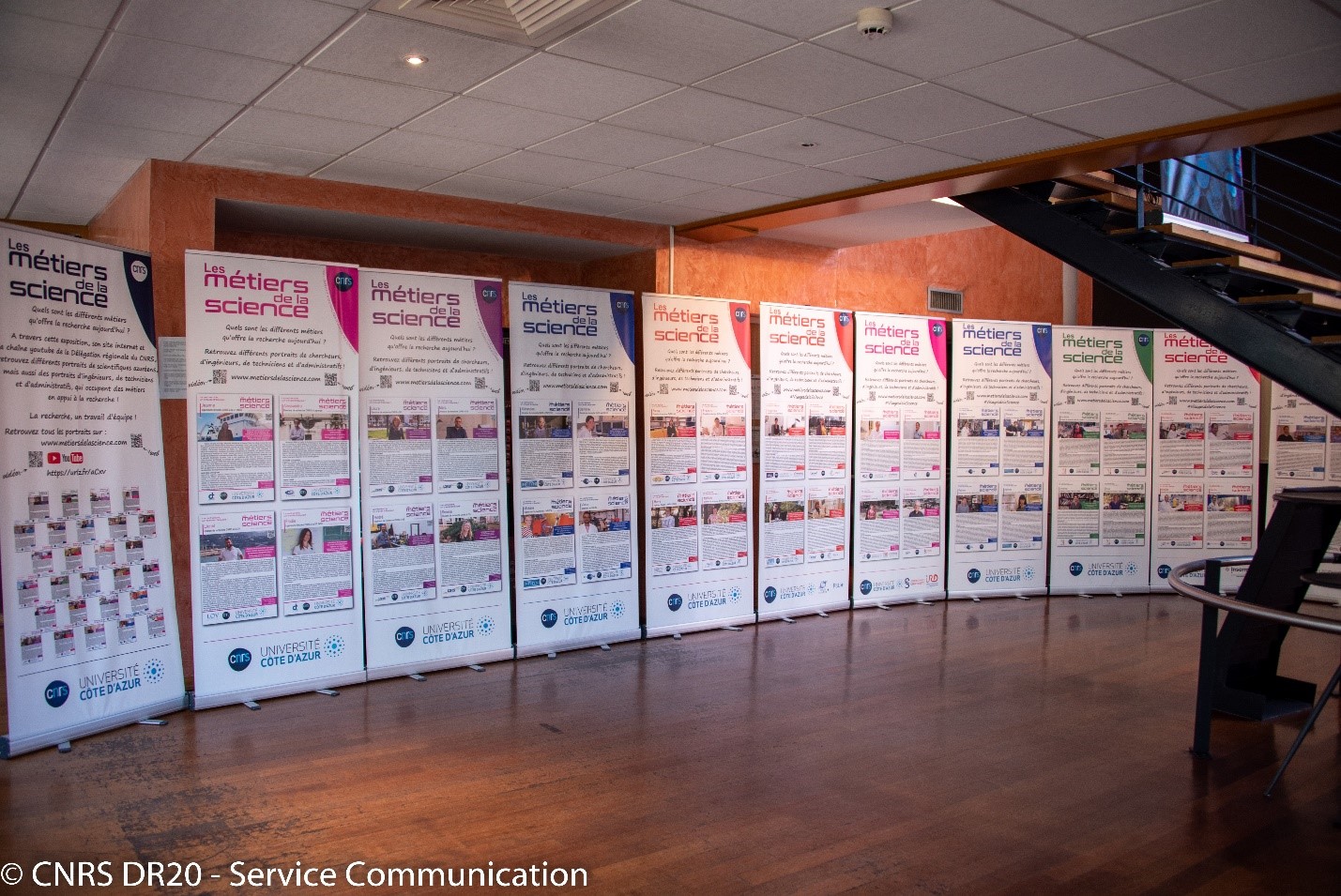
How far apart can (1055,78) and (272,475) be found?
4577 mm

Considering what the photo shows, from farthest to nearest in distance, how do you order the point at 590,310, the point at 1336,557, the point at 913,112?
1. the point at 590,310
2. the point at 1336,557
3. the point at 913,112

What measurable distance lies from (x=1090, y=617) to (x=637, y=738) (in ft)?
15.2

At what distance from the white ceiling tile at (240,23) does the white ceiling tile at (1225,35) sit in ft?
9.79

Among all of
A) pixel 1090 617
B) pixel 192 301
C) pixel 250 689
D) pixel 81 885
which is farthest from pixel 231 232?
pixel 1090 617

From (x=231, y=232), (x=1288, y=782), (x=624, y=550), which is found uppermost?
(x=231, y=232)

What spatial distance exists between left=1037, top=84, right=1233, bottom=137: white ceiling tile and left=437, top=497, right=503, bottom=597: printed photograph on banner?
13.2 feet

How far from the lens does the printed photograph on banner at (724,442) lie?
7383 millimetres

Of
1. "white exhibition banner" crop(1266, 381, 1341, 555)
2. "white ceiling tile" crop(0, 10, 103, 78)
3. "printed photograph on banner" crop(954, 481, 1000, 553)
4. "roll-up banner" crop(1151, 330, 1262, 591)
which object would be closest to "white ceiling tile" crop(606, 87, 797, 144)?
"white ceiling tile" crop(0, 10, 103, 78)

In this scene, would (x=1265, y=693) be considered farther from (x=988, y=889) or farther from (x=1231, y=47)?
(x=1231, y=47)

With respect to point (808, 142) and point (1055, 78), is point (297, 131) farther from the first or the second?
point (1055, 78)

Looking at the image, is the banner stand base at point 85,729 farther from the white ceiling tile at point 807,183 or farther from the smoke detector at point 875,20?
the smoke detector at point 875,20

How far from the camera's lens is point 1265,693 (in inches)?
216

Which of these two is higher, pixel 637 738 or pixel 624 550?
pixel 624 550

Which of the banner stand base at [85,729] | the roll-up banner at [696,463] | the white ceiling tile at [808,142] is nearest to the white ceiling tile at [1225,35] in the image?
the white ceiling tile at [808,142]
